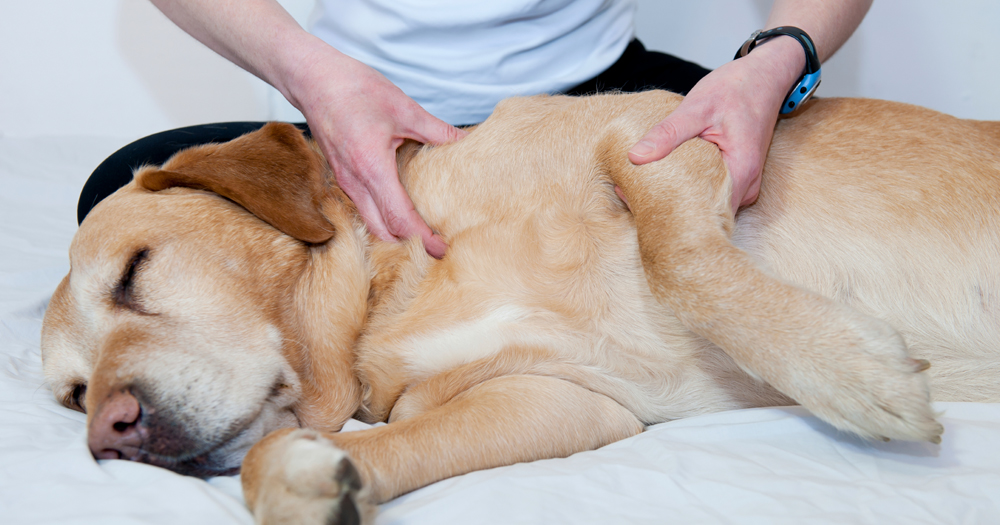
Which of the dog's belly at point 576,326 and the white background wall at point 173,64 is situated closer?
the dog's belly at point 576,326

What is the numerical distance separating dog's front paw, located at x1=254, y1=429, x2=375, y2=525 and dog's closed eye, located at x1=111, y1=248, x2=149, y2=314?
872 mm

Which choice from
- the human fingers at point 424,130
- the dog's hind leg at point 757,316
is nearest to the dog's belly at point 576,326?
the dog's hind leg at point 757,316

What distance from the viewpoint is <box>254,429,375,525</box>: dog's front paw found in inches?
43.4

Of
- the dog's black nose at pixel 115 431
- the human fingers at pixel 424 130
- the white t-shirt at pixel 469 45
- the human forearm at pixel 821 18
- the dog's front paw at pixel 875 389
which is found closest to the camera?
the dog's front paw at pixel 875 389

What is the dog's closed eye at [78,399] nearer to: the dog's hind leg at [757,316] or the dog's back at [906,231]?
the dog's hind leg at [757,316]

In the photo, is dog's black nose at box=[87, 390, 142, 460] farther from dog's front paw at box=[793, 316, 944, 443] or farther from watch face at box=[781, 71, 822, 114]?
watch face at box=[781, 71, 822, 114]

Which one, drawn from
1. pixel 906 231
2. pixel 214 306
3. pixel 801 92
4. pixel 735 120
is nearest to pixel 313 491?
pixel 214 306

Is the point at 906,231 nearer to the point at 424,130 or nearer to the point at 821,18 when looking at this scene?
the point at 821,18

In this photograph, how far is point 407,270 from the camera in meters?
1.84

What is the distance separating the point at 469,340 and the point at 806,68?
4.99 feet

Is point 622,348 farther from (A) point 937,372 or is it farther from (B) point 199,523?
(B) point 199,523

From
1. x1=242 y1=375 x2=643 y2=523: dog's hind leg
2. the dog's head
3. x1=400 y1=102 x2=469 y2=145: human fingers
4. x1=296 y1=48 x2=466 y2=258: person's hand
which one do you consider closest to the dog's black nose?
the dog's head

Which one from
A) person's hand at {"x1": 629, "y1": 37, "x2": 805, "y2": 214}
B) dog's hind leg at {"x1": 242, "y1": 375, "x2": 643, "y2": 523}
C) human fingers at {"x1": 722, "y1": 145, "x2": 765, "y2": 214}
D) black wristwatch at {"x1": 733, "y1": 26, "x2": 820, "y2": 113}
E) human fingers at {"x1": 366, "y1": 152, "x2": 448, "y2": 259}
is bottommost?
dog's hind leg at {"x1": 242, "y1": 375, "x2": 643, "y2": 523}

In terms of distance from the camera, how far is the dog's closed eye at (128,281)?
1719 millimetres
